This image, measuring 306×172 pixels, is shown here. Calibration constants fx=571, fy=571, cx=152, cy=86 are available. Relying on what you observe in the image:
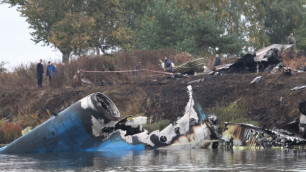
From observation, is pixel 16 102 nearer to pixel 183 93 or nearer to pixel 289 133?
pixel 183 93

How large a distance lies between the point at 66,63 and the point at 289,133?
740 inches

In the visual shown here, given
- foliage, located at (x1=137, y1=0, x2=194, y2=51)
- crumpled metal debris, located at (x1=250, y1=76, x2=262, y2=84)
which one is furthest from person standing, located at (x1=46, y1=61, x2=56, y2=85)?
foliage, located at (x1=137, y1=0, x2=194, y2=51)

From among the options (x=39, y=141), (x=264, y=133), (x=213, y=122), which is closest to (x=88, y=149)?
(x=39, y=141)

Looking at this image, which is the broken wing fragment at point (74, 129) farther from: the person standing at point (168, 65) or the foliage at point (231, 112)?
the person standing at point (168, 65)

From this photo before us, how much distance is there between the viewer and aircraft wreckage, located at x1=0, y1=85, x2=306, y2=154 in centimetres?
1652

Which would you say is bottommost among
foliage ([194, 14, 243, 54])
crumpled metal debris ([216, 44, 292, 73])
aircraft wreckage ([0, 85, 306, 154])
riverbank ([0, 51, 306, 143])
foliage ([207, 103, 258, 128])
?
aircraft wreckage ([0, 85, 306, 154])

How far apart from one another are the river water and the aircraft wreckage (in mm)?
443

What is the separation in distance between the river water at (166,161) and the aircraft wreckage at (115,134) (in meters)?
0.44

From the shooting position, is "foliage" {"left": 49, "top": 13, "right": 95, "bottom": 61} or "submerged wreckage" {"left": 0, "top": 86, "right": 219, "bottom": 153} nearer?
"submerged wreckage" {"left": 0, "top": 86, "right": 219, "bottom": 153}

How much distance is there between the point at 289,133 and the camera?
16.6 meters

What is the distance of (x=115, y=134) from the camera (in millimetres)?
17188

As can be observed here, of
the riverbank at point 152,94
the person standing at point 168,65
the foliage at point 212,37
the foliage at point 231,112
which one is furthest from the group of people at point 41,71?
the foliage at point 212,37

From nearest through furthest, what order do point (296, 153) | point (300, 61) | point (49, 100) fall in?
point (296, 153) < point (49, 100) < point (300, 61)

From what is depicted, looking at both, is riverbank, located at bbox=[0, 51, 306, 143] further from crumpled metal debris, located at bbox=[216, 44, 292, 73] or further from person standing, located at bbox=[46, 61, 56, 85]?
crumpled metal debris, located at bbox=[216, 44, 292, 73]
